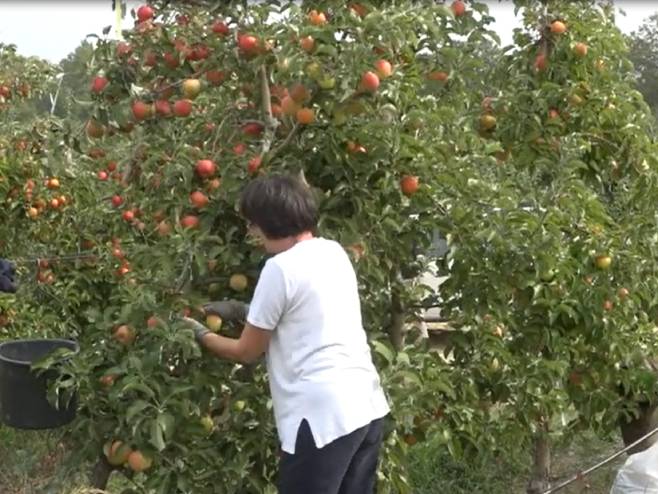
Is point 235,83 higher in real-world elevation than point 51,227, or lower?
higher

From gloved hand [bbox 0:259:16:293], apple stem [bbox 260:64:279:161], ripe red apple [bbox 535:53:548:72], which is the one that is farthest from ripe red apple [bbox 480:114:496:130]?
gloved hand [bbox 0:259:16:293]

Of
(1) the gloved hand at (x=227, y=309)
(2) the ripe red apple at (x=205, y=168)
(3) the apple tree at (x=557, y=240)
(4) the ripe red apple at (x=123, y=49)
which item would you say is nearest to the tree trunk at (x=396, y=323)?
(3) the apple tree at (x=557, y=240)

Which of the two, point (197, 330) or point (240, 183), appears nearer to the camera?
point (197, 330)

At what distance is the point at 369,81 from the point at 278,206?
0.41m

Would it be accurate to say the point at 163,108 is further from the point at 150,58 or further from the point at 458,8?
the point at 458,8

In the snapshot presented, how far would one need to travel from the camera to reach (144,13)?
105 inches

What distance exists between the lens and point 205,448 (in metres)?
2.42

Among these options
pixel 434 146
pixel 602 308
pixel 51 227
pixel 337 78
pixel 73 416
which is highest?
pixel 337 78

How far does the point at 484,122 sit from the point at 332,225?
45.3 inches

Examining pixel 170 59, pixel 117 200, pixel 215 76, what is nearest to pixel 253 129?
pixel 215 76

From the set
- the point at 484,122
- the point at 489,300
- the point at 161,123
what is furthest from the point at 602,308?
the point at 161,123

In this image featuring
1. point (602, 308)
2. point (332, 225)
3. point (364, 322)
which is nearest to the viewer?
point (332, 225)

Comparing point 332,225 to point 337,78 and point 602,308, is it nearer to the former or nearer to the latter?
point 337,78

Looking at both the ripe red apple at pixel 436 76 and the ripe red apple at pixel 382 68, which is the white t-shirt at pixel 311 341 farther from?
the ripe red apple at pixel 436 76
